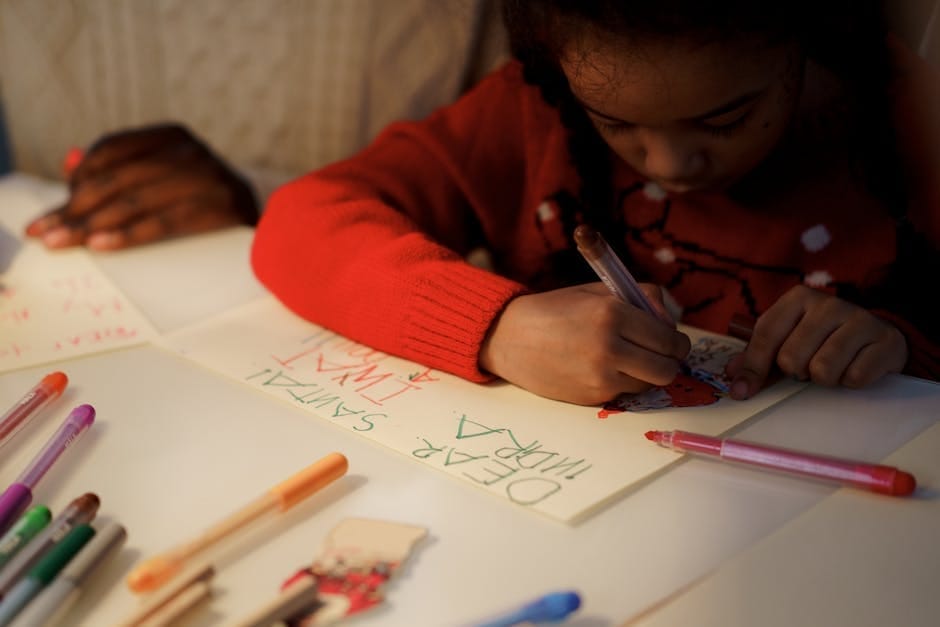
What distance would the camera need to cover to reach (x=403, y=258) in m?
0.68

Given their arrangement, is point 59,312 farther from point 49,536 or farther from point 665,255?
point 665,255

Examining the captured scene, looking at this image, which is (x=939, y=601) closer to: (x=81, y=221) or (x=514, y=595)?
(x=514, y=595)

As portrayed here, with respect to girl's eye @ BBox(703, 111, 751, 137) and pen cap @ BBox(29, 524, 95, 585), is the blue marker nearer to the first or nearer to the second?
pen cap @ BBox(29, 524, 95, 585)

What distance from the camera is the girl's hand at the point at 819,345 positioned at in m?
0.57

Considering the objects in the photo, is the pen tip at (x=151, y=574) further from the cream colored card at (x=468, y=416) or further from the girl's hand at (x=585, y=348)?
the girl's hand at (x=585, y=348)

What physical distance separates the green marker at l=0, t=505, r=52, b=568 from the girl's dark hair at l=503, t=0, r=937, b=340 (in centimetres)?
42

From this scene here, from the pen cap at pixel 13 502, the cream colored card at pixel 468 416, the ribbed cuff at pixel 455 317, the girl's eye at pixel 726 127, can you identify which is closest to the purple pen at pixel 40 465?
the pen cap at pixel 13 502

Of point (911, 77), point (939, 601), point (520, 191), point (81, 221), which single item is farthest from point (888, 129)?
point (81, 221)

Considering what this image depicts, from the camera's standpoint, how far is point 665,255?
2.69ft

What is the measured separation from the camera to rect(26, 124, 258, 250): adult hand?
917 mm

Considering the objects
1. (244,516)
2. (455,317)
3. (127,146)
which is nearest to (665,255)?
(455,317)

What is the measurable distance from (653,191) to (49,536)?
1.91 ft

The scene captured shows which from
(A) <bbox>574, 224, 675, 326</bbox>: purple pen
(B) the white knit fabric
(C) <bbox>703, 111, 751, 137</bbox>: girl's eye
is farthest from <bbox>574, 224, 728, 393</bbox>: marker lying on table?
(B) the white knit fabric

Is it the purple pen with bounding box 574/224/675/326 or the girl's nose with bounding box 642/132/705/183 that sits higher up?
the girl's nose with bounding box 642/132/705/183
